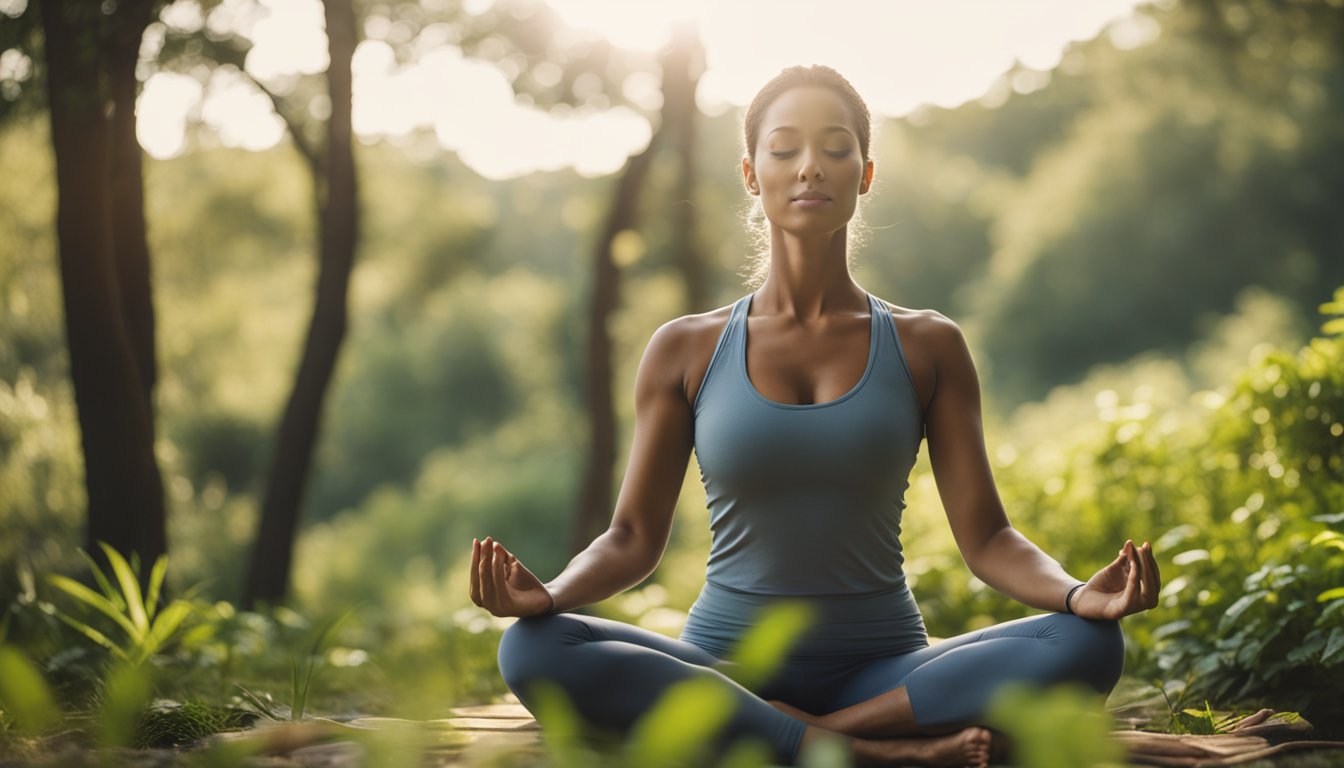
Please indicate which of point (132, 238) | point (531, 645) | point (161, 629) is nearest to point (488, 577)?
point (531, 645)

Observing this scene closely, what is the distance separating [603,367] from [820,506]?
8229 millimetres

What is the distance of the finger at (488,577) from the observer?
259 cm

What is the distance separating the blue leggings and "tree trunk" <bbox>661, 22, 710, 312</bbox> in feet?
19.9

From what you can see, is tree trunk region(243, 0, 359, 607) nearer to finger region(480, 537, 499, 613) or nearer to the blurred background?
the blurred background

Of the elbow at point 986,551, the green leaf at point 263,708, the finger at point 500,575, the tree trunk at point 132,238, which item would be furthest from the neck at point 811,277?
the tree trunk at point 132,238

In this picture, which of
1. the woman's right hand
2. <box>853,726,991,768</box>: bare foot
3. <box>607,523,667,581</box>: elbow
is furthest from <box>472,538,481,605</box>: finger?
<box>853,726,991,768</box>: bare foot

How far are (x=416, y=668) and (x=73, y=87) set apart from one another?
2827 millimetres

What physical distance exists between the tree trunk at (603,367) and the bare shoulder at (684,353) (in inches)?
292

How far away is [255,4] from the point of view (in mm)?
7559

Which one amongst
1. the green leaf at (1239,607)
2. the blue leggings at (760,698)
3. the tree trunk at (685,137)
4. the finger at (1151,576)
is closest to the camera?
the finger at (1151,576)

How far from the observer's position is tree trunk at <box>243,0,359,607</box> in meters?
6.99

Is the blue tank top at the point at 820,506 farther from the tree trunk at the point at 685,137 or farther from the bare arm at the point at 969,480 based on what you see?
the tree trunk at the point at 685,137

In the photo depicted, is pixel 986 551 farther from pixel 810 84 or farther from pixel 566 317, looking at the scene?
pixel 566 317

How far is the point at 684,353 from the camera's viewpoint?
319cm
